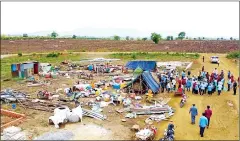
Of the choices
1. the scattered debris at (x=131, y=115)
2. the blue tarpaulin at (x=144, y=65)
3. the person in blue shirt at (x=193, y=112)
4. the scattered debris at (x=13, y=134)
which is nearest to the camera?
the scattered debris at (x=13, y=134)

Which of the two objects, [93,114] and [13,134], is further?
[93,114]

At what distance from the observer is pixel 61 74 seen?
87.4ft

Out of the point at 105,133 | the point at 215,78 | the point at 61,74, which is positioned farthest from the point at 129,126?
the point at 61,74

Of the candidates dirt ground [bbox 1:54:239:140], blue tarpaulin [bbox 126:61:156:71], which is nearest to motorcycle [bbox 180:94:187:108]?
dirt ground [bbox 1:54:239:140]

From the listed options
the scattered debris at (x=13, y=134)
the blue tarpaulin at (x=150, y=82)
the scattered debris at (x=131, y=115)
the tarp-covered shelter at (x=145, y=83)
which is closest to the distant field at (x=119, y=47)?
the blue tarpaulin at (x=150, y=82)

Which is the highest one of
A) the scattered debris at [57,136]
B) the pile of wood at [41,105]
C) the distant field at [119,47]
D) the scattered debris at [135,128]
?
the distant field at [119,47]

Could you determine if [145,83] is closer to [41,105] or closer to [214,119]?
[214,119]

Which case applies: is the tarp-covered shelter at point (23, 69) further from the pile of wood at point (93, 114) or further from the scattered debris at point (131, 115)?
the scattered debris at point (131, 115)

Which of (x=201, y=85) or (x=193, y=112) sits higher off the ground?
(x=201, y=85)

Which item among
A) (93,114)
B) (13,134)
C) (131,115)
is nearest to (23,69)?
(93,114)

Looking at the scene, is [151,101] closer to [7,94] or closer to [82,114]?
[82,114]

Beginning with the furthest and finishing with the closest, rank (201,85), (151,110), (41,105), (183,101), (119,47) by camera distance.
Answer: (119,47), (201,85), (183,101), (41,105), (151,110)

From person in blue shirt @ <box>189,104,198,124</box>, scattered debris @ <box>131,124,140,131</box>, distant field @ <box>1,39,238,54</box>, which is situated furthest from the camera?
distant field @ <box>1,39,238,54</box>

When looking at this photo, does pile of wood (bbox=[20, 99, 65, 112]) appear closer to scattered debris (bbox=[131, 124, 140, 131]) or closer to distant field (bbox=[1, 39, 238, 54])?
scattered debris (bbox=[131, 124, 140, 131])
